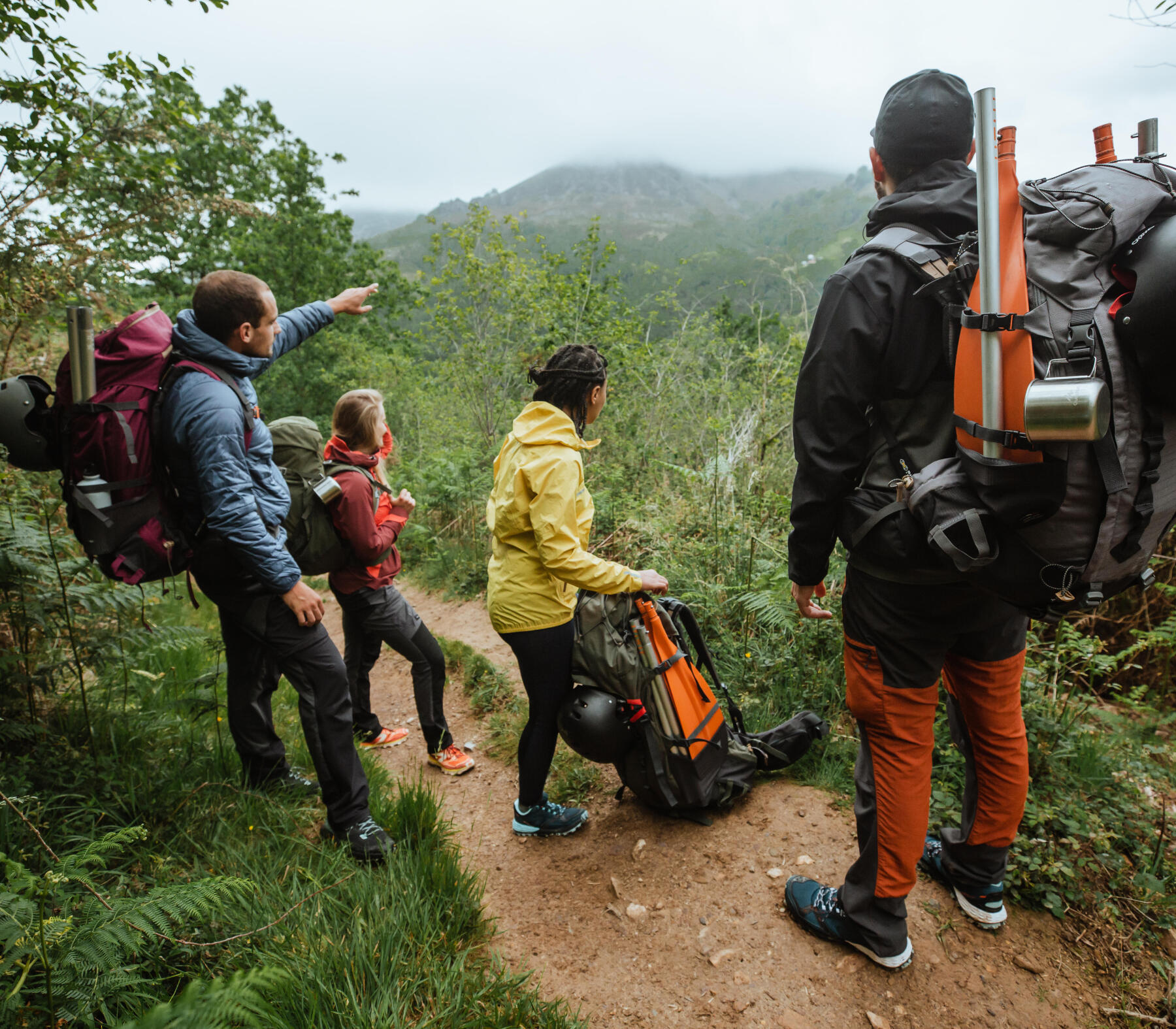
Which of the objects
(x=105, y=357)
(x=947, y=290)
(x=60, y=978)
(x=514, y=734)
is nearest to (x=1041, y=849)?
(x=947, y=290)

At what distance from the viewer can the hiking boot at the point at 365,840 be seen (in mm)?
2648

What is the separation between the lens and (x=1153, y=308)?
1.30 metres

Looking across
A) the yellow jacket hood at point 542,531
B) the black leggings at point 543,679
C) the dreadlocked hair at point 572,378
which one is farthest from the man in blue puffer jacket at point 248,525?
the dreadlocked hair at point 572,378

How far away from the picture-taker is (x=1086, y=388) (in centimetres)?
130

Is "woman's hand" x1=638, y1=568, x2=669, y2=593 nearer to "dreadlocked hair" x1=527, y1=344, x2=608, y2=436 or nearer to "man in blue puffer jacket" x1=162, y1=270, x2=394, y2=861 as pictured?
"dreadlocked hair" x1=527, y1=344, x2=608, y2=436

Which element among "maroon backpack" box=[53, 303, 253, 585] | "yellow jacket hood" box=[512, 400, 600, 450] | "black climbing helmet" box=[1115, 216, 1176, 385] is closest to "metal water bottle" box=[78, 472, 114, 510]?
"maroon backpack" box=[53, 303, 253, 585]

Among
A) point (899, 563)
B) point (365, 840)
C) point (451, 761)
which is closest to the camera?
point (899, 563)

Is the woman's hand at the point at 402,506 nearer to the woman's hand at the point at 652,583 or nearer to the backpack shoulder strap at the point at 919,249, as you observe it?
the woman's hand at the point at 652,583

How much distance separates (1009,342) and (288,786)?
344 centimetres

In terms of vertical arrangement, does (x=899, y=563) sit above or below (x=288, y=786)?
above

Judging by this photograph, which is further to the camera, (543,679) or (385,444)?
(385,444)

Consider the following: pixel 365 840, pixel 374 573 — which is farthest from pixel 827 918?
pixel 374 573

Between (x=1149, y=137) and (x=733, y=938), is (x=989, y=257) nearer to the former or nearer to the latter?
(x=1149, y=137)

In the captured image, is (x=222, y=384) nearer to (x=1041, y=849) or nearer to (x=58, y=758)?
(x=58, y=758)
